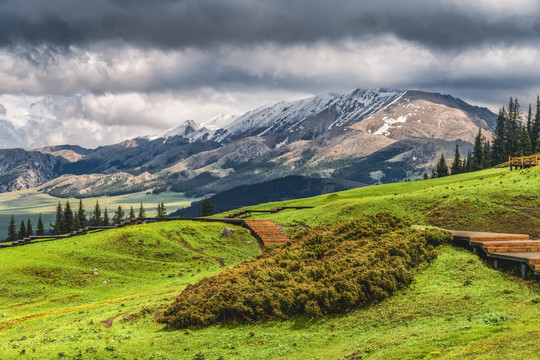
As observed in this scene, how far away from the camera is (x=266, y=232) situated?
201 ft

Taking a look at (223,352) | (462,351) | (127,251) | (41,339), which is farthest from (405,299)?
(127,251)

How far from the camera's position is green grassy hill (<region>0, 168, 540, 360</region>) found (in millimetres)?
18391

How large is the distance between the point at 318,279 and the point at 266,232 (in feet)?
115

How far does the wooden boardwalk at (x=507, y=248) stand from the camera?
22719mm

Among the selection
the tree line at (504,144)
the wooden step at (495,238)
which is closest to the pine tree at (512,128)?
the tree line at (504,144)

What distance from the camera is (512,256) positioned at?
77.5ft

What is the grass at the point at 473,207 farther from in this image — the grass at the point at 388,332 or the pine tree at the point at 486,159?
the pine tree at the point at 486,159

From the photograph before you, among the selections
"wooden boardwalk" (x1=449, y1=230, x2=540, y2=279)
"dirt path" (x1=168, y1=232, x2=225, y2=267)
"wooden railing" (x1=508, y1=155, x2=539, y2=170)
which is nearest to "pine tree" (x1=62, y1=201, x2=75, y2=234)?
"dirt path" (x1=168, y1=232, x2=225, y2=267)

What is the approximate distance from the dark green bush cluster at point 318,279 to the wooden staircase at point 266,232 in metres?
23.3

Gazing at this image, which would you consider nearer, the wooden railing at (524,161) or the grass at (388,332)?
the grass at (388,332)

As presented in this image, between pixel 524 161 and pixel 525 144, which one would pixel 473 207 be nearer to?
pixel 524 161

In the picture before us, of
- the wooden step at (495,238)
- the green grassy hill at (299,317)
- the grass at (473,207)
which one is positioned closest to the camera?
the green grassy hill at (299,317)

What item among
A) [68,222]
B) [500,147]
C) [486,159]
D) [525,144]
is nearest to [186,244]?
[525,144]

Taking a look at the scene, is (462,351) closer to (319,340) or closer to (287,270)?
(319,340)
